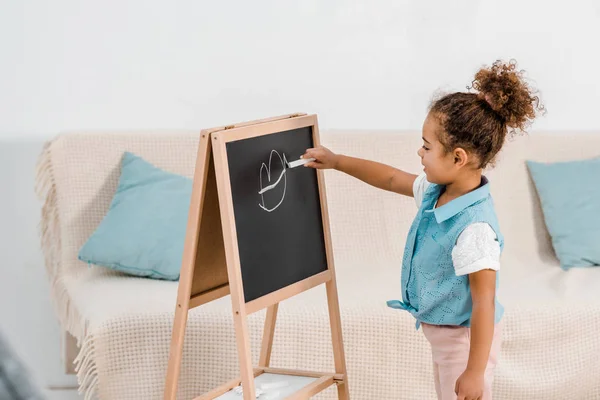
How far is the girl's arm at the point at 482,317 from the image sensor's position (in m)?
1.36

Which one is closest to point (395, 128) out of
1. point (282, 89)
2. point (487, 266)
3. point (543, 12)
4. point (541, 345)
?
point (282, 89)

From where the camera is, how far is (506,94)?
56.4 inches

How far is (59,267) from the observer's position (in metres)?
2.58

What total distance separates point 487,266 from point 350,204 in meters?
1.28

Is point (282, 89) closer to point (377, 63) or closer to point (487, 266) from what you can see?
point (377, 63)

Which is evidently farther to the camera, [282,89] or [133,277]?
[282,89]

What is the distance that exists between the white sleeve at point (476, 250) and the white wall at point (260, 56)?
1.41 metres

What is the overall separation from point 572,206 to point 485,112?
1271mm

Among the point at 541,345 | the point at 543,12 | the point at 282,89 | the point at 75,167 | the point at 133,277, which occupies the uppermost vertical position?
the point at 543,12

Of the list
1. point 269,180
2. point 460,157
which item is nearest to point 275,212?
point 269,180

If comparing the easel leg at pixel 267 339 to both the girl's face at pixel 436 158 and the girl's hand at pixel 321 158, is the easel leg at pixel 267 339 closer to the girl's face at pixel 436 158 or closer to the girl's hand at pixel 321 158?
the girl's hand at pixel 321 158

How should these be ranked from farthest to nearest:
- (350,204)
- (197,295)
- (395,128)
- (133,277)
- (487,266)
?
(395,128)
(350,204)
(133,277)
(197,295)
(487,266)

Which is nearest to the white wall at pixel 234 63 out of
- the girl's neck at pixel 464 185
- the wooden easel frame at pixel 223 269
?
the wooden easel frame at pixel 223 269

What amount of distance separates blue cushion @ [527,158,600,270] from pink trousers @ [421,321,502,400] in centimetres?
109
